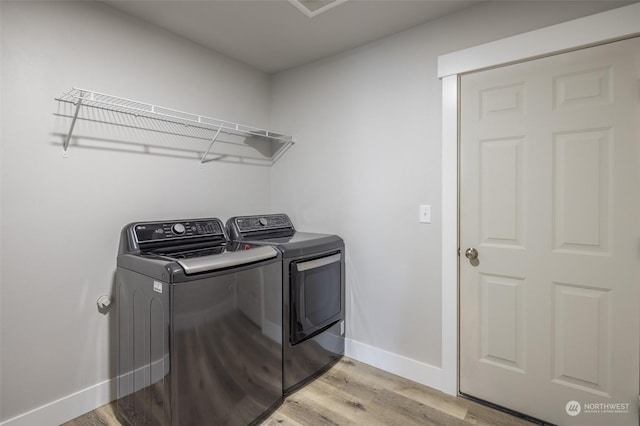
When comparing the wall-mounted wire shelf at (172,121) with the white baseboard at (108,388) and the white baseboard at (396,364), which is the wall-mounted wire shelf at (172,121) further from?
the white baseboard at (396,364)

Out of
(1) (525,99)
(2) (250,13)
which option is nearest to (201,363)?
(2) (250,13)

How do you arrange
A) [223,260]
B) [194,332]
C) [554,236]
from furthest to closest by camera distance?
[554,236] → [223,260] → [194,332]

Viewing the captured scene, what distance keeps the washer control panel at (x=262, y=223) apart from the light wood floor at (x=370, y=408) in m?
1.15

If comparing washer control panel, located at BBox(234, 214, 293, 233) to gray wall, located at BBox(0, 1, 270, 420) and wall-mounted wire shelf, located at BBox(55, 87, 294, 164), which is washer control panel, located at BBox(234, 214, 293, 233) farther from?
wall-mounted wire shelf, located at BBox(55, 87, 294, 164)

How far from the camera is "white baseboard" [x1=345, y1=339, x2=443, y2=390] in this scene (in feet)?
6.63

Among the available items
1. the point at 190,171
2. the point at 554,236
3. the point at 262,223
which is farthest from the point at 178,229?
the point at 554,236

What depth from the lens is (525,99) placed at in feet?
5.61

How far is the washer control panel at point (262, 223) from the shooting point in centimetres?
234

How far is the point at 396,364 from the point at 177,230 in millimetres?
1718

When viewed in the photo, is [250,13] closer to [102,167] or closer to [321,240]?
[102,167]

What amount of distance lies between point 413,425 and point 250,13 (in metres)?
2.54

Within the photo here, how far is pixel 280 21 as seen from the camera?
2000 millimetres

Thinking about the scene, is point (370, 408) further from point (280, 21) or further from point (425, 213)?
point (280, 21)

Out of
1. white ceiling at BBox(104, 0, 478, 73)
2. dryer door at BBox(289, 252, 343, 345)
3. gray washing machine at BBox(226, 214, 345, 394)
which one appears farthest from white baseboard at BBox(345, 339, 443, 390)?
white ceiling at BBox(104, 0, 478, 73)
